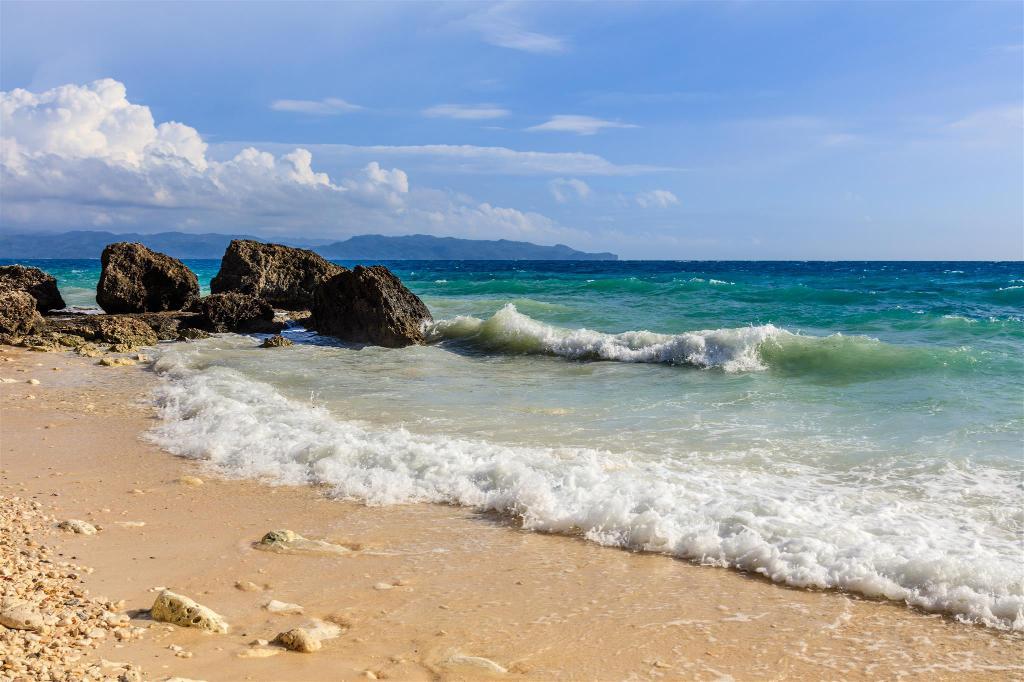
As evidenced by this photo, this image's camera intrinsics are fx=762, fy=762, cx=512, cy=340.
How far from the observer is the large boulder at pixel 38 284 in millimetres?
20125

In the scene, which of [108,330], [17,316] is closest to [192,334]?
[108,330]

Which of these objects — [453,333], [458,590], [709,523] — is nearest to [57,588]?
[458,590]

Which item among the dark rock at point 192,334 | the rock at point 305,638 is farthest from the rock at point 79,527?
the dark rock at point 192,334

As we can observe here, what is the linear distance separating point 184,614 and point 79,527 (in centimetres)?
185

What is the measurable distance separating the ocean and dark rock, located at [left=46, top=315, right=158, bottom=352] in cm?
152

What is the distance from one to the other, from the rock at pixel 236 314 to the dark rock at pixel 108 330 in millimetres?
1411

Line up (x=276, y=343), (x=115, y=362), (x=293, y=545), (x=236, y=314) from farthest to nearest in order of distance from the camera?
(x=236, y=314), (x=276, y=343), (x=115, y=362), (x=293, y=545)

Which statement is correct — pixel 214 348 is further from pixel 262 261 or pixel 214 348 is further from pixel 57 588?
pixel 57 588

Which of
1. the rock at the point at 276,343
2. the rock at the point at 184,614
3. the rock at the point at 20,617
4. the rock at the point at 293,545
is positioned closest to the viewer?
the rock at the point at 20,617

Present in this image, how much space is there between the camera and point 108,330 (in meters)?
16.6

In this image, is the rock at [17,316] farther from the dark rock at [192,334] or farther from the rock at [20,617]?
the rock at [20,617]

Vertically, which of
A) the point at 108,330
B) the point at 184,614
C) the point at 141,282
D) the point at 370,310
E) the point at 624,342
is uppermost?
the point at 141,282

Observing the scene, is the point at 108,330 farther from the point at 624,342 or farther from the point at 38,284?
the point at 624,342

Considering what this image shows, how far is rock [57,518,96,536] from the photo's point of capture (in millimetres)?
5113
